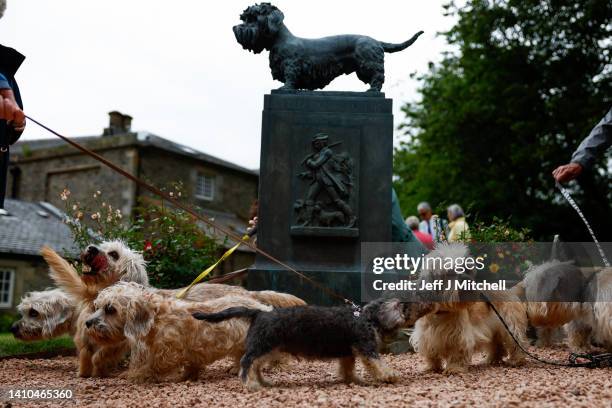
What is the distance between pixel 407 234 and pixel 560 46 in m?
18.6

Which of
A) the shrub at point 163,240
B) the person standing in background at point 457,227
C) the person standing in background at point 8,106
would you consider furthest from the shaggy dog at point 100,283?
the person standing in background at point 457,227

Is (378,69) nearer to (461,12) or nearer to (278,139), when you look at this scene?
(278,139)

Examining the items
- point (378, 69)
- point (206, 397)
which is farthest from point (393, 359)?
point (378, 69)

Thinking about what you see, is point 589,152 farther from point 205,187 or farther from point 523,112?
point 205,187

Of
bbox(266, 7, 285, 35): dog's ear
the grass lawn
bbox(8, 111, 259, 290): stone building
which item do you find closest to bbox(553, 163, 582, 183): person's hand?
bbox(266, 7, 285, 35): dog's ear

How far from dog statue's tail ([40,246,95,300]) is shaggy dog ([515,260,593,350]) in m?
4.35

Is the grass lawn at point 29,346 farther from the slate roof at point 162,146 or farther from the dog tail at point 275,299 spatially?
the slate roof at point 162,146

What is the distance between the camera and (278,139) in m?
7.82

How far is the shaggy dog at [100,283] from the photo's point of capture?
5.91 m

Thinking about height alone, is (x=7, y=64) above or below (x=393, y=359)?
above

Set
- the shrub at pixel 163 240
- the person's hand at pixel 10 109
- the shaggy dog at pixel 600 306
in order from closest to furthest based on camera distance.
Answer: the person's hand at pixel 10 109
the shaggy dog at pixel 600 306
the shrub at pixel 163 240

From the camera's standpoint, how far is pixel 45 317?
22.0 feet

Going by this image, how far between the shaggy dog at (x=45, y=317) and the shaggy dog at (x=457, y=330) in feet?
12.2

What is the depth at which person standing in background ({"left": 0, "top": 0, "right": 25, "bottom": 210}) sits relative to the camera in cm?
436
